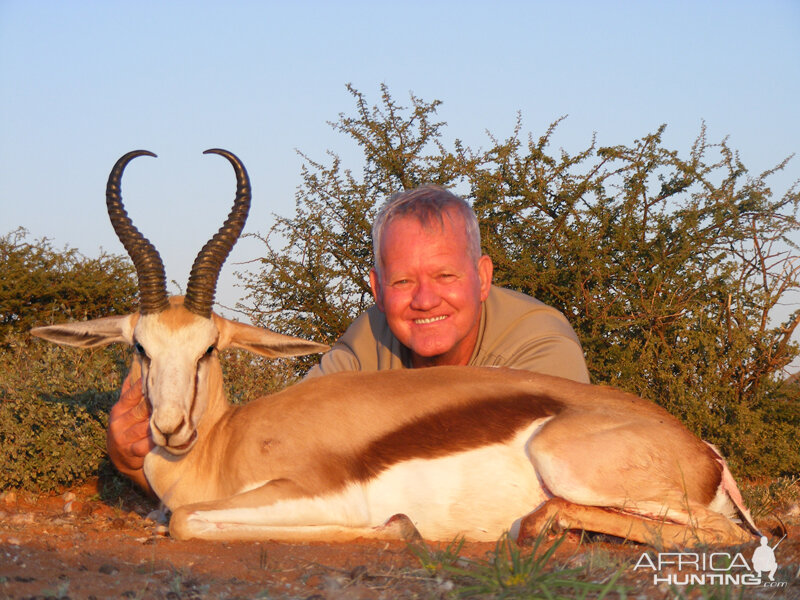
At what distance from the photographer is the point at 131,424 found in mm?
4914

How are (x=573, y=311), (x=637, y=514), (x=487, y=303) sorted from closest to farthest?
(x=637, y=514), (x=487, y=303), (x=573, y=311)

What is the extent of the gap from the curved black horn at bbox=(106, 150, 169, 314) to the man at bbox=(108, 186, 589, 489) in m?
0.55

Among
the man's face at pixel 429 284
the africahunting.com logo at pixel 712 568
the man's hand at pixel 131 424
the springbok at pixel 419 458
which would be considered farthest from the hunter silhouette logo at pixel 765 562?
the man's hand at pixel 131 424

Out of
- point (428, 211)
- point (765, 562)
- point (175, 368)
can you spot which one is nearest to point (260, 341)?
point (175, 368)

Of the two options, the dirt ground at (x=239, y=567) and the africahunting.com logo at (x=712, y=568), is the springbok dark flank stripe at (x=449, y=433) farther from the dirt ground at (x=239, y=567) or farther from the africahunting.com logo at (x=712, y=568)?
the africahunting.com logo at (x=712, y=568)

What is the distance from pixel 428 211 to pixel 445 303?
0.60 metres

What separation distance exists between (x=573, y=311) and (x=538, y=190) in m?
1.41

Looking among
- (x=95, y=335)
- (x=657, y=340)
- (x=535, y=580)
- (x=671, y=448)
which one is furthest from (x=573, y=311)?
(x=535, y=580)

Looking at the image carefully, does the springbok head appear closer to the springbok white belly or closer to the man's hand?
the man's hand

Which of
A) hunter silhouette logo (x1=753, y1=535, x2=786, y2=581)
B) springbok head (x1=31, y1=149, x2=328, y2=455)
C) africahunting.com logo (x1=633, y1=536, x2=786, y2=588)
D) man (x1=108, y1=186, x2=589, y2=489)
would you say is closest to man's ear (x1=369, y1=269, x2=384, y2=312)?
man (x1=108, y1=186, x2=589, y2=489)

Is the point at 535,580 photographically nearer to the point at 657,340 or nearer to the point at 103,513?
the point at 103,513

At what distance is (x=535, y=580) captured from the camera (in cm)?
310

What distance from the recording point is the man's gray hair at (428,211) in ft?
17.8

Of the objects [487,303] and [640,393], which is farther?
[640,393]
